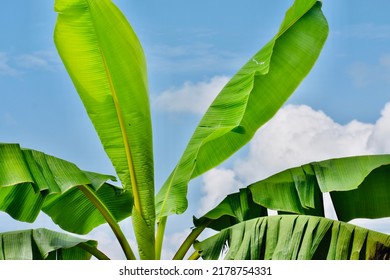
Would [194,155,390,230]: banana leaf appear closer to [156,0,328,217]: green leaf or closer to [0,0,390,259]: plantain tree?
[0,0,390,259]: plantain tree

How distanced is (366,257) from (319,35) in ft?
4.82

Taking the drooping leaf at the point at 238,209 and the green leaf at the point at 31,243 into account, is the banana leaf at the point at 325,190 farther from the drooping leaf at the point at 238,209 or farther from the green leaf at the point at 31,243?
the green leaf at the point at 31,243

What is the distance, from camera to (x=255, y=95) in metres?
3.46

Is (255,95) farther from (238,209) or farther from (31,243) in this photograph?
(31,243)

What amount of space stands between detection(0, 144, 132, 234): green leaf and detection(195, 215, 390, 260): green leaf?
74 cm

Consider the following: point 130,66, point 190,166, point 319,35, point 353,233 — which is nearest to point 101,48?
point 130,66

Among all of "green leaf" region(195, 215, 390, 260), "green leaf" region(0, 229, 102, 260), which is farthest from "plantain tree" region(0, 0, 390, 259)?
"green leaf" region(195, 215, 390, 260)

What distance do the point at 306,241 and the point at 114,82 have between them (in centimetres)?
129

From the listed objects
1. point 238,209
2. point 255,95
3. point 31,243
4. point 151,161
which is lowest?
point 31,243

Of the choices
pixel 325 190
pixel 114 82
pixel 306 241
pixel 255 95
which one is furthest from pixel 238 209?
pixel 114 82

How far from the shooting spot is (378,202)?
10.9 feet

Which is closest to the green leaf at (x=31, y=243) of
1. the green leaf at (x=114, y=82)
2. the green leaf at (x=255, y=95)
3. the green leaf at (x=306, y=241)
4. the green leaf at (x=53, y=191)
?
the green leaf at (x=53, y=191)

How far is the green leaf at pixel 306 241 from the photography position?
2576 mm
